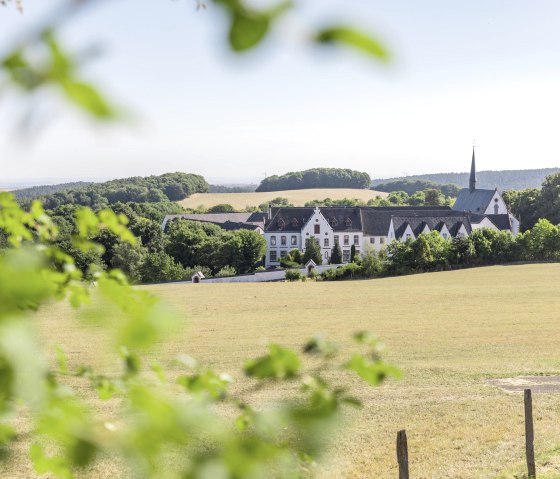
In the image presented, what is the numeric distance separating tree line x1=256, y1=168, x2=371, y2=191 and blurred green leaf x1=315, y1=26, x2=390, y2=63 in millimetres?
181903

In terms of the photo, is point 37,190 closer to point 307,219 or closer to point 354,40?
point 307,219

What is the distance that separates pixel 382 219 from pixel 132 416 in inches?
3400

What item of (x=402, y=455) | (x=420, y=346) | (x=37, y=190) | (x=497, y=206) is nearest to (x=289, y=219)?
(x=497, y=206)

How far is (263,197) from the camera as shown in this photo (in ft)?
528

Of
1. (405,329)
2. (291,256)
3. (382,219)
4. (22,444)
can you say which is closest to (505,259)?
(382,219)

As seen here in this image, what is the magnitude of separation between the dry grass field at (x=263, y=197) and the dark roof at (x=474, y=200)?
172ft

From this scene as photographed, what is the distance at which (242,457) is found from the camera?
98 cm

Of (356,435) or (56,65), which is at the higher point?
(56,65)

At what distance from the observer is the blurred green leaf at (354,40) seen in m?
0.82

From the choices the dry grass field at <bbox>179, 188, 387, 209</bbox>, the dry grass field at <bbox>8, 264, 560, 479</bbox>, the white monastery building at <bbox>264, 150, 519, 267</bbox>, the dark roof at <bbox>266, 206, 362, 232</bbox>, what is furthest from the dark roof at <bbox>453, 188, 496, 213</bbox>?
the dry grass field at <bbox>179, 188, 387, 209</bbox>

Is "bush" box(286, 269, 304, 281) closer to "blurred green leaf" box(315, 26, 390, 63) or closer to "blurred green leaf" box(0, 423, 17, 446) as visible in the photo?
"blurred green leaf" box(0, 423, 17, 446)

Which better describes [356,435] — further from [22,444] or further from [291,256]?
[291,256]

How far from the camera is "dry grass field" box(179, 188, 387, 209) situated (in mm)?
152500

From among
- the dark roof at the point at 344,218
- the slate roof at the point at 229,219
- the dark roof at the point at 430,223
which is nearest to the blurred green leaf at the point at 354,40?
the dark roof at the point at 344,218
